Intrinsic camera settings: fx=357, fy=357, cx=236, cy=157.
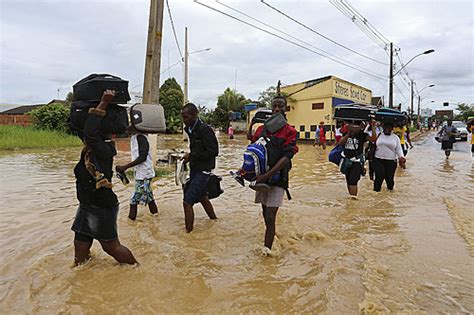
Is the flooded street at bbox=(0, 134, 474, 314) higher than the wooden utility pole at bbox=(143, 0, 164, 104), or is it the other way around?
the wooden utility pole at bbox=(143, 0, 164, 104)

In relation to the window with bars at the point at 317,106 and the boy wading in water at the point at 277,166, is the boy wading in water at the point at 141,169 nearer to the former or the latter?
the boy wading in water at the point at 277,166

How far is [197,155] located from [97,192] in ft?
5.30

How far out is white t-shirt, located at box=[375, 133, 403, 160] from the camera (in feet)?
22.4

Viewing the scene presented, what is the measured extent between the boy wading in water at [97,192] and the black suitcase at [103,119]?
0.08m

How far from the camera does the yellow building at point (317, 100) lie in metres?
23.9

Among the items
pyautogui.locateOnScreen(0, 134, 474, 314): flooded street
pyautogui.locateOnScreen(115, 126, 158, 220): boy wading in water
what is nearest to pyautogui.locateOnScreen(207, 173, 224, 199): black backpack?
pyautogui.locateOnScreen(0, 134, 474, 314): flooded street

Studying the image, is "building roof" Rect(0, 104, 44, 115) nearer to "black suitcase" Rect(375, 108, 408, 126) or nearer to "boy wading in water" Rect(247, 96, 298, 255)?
"black suitcase" Rect(375, 108, 408, 126)

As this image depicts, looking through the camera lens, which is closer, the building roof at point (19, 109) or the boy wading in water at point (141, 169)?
the boy wading in water at point (141, 169)

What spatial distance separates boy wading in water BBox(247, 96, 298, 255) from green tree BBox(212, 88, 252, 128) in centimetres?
3825

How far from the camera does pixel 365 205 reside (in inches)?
245

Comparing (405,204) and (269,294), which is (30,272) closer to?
(269,294)

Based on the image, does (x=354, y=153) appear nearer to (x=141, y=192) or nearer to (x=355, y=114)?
(x=355, y=114)

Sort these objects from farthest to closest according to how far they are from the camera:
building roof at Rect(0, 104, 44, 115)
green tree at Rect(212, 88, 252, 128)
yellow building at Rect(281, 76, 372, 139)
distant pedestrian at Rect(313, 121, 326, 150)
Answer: building roof at Rect(0, 104, 44, 115) → green tree at Rect(212, 88, 252, 128) → yellow building at Rect(281, 76, 372, 139) → distant pedestrian at Rect(313, 121, 326, 150)

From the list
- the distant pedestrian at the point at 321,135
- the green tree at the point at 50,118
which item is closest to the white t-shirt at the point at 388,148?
the distant pedestrian at the point at 321,135
